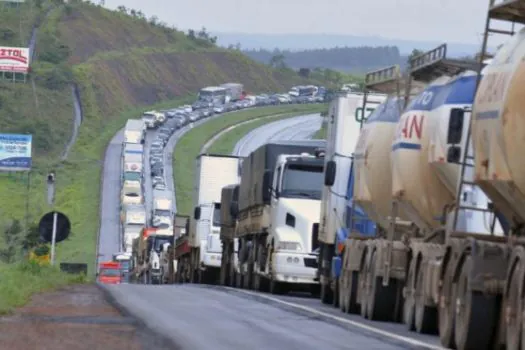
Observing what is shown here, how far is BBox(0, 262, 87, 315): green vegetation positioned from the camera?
24941 millimetres

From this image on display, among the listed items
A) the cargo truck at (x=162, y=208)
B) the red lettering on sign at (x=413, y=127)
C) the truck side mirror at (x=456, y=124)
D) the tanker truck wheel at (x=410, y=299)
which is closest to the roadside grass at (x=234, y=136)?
the cargo truck at (x=162, y=208)

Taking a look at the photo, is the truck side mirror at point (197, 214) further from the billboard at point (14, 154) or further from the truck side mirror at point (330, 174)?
the billboard at point (14, 154)

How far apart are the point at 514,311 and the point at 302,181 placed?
20.1 m

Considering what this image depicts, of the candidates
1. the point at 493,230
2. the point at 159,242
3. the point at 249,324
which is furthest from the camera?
the point at 159,242

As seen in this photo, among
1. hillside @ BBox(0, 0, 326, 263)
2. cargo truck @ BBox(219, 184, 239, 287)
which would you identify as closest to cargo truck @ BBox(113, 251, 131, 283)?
hillside @ BBox(0, 0, 326, 263)

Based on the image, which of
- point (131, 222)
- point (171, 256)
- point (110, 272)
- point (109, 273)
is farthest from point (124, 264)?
point (171, 256)

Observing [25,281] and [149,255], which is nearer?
[25,281]

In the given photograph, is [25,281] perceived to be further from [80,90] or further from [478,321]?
[80,90]

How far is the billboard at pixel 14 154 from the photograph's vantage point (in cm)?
11325

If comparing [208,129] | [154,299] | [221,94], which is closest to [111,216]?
[208,129]

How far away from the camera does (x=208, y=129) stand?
491 feet

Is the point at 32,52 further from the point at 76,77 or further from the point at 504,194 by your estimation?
the point at 504,194

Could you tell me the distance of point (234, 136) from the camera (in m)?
146

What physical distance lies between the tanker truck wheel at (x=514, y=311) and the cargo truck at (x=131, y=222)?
79583mm
